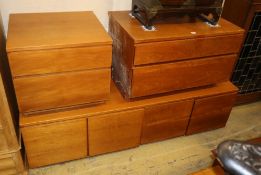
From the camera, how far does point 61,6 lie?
1.61m

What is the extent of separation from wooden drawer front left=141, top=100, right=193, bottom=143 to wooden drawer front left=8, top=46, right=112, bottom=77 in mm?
473

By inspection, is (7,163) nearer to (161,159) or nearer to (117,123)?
(117,123)

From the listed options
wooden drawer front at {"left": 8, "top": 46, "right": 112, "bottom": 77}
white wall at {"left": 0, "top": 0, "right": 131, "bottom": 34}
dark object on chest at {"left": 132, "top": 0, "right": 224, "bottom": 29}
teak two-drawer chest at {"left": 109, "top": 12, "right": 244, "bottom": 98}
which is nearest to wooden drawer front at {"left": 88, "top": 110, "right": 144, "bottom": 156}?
teak two-drawer chest at {"left": 109, "top": 12, "right": 244, "bottom": 98}

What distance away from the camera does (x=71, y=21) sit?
4.83 feet

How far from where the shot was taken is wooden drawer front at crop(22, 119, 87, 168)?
1.43 metres

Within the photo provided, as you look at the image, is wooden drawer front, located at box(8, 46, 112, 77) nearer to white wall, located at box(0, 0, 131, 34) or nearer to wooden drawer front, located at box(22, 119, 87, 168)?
wooden drawer front, located at box(22, 119, 87, 168)

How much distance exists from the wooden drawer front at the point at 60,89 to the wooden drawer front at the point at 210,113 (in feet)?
2.28

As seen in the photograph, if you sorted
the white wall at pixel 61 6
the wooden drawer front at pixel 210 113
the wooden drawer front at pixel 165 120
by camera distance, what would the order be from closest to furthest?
the white wall at pixel 61 6 < the wooden drawer front at pixel 165 120 < the wooden drawer front at pixel 210 113

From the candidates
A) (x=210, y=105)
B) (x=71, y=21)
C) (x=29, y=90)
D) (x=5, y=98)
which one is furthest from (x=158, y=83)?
(x=5, y=98)

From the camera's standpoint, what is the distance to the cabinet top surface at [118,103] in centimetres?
141

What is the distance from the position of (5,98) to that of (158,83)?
84 centimetres

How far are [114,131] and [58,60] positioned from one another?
0.58m

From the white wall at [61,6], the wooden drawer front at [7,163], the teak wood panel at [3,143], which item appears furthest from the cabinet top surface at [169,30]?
the wooden drawer front at [7,163]

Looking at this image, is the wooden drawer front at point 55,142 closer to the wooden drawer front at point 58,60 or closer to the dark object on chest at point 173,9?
the wooden drawer front at point 58,60
